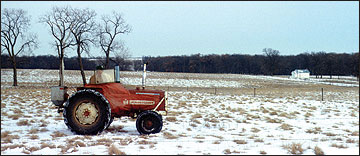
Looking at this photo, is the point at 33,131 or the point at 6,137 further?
the point at 33,131

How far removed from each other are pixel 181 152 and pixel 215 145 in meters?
1.13

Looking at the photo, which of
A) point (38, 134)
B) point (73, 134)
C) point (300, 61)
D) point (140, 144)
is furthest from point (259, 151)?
point (300, 61)

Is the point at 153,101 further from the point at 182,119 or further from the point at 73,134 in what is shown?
the point at 182,119

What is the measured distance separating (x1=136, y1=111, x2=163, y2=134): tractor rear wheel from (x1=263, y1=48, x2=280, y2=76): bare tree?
92.8 m

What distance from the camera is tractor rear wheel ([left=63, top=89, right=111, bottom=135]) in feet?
22.2

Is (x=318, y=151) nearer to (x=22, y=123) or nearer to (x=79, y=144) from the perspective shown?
(x=79, y=144)

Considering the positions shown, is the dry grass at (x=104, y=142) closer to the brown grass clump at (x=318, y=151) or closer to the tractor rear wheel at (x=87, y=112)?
the tractor rear wheel at (x=87, y=112)

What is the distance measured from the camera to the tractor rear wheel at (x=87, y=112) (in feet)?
22.2

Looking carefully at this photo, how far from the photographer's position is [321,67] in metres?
88.8

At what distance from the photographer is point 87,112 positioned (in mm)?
6852

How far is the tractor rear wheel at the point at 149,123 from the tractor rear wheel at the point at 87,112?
920 millimetres

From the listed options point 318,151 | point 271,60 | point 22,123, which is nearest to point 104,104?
point 22,123

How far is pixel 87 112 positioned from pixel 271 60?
9741 cm

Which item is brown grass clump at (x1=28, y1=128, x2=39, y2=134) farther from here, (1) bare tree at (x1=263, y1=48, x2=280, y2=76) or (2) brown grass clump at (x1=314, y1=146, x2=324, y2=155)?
(1) bare tree at (x1=263, y1=48, x2=280, y2=76)
